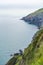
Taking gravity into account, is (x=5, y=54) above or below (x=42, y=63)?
above

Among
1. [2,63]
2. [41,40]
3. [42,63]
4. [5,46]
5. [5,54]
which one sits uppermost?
[5,46]

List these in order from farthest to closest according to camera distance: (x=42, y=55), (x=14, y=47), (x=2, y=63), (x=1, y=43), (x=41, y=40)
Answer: (x=1, y=43)
(x=14, y=47)
(x=2, y=63)
(x=41, y=40)
(x=42, y=55)

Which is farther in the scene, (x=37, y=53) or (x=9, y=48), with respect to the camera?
(x=9, y=48)

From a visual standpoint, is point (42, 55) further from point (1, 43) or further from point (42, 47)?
point (1, 43)

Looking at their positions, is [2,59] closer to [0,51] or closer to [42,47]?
[0,51]

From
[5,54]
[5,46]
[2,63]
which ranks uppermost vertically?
[5,46]

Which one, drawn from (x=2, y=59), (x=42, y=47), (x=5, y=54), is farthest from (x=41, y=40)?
(x=5, y=54)

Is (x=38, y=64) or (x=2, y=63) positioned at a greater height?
(x=2, y=63)

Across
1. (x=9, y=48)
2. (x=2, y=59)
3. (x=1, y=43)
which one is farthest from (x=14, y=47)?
(x=2, y=59)

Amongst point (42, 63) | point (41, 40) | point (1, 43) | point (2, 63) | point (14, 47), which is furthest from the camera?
point (1, 43)
